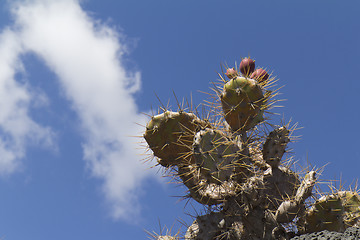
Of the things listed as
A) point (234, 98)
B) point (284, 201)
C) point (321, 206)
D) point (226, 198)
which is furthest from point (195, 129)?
point (321, 206)

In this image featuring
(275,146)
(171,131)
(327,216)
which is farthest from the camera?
(171,131)

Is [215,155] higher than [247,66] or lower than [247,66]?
lower

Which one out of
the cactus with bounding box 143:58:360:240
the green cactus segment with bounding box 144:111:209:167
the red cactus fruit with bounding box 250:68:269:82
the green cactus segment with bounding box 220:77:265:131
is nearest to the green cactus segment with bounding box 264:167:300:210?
the cactus with bounding box 143:58:360:240

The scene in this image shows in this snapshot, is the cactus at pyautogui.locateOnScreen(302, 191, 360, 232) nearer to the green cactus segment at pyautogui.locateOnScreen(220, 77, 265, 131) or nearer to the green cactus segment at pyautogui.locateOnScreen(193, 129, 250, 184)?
the green cactus segment at pyautogui.locateOnScreen(193, 129, 250, 184)

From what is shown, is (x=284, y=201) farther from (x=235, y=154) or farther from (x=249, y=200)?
(x=235, y=154)

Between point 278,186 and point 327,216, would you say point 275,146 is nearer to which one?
point 278,186

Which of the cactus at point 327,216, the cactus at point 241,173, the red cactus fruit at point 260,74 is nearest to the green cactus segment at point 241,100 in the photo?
the cactus at point 241,173

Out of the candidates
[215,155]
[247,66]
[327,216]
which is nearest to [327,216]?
[327,216]

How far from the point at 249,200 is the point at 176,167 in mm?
802

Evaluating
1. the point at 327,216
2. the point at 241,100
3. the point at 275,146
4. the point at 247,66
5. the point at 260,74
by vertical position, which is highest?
the point at 247,66

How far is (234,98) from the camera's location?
3736 mm

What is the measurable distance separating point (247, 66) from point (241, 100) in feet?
2.36

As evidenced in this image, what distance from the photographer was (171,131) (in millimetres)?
3998

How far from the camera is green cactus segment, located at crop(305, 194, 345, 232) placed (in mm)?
3625
